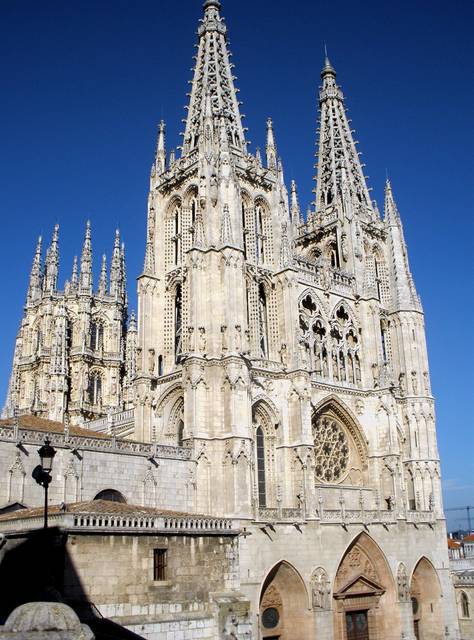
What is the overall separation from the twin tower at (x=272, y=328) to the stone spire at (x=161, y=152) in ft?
0.37

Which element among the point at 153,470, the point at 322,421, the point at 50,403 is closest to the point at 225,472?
the point at 153,470

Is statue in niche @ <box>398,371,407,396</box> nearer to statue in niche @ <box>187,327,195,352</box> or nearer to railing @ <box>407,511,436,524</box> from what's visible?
railing @ <box>407,511,436,524</box>

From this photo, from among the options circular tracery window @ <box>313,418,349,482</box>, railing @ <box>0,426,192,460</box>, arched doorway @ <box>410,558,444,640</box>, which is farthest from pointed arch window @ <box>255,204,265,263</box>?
arched doorway @ <box>410,558,444,640</box>

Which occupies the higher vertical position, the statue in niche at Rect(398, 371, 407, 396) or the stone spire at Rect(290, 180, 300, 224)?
the stone spire at Rect(290, 180, 300, 224)

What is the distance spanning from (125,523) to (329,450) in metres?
17.3

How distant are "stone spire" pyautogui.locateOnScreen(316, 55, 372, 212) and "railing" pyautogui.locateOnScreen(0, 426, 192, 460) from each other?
19.9m

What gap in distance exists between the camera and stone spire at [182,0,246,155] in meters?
35.9

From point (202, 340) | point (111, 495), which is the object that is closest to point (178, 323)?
point (202, 340)

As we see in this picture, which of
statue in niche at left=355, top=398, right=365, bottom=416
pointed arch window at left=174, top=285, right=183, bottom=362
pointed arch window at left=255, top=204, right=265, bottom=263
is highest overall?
pointed arch window at left=255, top=204, right=265, bottom=263

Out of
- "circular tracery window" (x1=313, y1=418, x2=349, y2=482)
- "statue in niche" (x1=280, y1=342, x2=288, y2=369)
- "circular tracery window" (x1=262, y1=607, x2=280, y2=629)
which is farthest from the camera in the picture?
"circular tracery window" (x1=313, y1=418, x2=349, y2=482)

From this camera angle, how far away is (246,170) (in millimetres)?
35469

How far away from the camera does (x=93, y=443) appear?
25.8m

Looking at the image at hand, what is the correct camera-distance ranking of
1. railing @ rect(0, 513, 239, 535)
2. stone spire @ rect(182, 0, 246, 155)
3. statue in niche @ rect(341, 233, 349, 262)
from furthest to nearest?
statue in niche @ rect(341, 233, 349, 262) → stone spire @ rect(182, 0, 246, 155) → railing @ rect(0, 513, 239, 535)

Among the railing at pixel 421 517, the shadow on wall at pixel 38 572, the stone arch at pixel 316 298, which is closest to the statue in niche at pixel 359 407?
the stone arch at pixel 316 298
